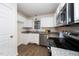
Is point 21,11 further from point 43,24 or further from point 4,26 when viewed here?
point 43,24

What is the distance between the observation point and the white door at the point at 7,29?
1.38 metres

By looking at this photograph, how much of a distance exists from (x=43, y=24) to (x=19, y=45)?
1278 mm

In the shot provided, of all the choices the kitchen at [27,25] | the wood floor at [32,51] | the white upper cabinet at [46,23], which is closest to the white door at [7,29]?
the kitchen at [27,25]

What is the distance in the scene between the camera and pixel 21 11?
1845 mm

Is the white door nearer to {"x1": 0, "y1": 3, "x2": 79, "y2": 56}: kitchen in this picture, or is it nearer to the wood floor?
{"x1": 0, "y1": 3, "x2": 79, "y2": 56}: kitchen

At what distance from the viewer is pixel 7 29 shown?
5.23ft

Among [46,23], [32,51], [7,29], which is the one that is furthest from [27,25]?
[46,23]

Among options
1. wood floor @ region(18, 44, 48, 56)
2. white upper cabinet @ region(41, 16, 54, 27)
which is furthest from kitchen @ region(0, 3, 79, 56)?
white upper cabinet @ region(41, 16, 54, 27)

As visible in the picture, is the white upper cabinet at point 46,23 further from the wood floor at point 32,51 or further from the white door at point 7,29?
the white door at point 7,29

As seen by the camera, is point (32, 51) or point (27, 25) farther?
point (27, 25)

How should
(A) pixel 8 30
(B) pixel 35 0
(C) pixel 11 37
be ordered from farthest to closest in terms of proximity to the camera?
(C) pixel 11 37 → (A) pixel 8 30 → (B) pixel 35 0

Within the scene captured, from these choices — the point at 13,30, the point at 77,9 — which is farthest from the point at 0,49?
the point at 77,9

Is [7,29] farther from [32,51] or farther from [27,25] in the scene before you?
[32,51]

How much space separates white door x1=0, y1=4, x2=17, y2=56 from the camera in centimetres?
138
